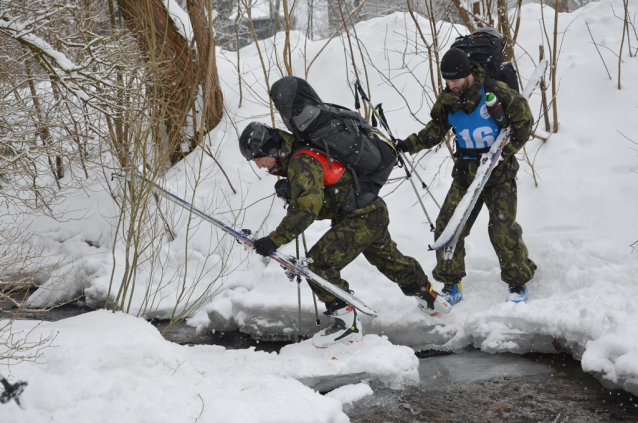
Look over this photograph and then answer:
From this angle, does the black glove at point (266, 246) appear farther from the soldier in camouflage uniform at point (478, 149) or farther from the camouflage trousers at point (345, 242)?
the soldier in camouflage uniform at point (478, 149)

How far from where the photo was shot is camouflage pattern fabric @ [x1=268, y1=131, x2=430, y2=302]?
392 cm

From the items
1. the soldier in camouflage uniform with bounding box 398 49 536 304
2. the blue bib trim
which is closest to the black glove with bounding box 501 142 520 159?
the soldier in camouflage uniform with bounding box 398 49 536 304

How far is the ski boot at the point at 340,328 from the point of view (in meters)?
4.50

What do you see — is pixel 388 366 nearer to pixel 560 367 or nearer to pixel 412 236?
pixel 560 367

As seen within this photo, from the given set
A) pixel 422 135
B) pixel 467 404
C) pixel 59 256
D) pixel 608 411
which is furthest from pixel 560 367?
pixel 59 256

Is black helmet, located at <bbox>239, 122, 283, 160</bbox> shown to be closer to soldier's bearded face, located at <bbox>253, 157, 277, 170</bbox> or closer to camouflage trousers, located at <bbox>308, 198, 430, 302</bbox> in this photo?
soldier's bearded face, located at <bbox>253, 157, 277, 170</bbox>

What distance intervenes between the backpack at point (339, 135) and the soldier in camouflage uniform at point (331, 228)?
0.25ft

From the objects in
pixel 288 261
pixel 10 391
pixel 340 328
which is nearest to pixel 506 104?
pixel 288 261

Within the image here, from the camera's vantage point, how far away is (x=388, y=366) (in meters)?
4.14

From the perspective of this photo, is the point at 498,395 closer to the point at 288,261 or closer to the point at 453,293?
the point at 453,293

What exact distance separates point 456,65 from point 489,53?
1.45ft

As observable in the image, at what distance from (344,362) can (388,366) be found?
0.35 m

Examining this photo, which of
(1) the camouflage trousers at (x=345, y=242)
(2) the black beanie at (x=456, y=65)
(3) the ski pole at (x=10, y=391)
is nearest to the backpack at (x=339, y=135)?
(1) the camouflage trousers at (x=345, y=242)

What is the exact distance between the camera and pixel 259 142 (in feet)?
13.1
